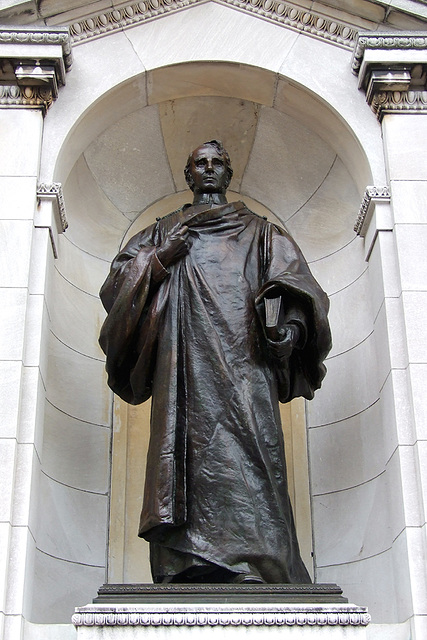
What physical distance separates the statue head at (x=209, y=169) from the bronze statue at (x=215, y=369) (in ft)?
0.04

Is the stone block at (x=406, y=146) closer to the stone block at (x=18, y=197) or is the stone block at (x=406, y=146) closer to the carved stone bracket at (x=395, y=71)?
the carved stone bracket at (x=395, y=71)

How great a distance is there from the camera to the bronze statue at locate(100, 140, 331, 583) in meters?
5.49

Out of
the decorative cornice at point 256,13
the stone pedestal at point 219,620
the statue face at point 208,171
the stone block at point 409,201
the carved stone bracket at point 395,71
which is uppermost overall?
the decorative cornice at point 256,13

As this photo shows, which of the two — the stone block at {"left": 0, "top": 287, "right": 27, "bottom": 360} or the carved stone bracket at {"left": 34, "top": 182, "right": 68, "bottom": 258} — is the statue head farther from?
the stone block at {"left": 0, "top": 287, "right": 27, "bottom": 360}

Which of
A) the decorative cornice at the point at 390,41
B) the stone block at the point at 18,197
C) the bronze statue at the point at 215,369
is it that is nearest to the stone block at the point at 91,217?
the stone block at the point at 18,197

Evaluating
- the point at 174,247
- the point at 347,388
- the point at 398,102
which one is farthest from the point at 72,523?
the point at 398,102

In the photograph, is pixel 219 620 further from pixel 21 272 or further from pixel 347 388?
pixel 347 388

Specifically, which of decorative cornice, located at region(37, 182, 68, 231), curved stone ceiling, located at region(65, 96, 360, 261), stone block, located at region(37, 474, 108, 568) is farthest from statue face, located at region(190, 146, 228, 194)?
stone block, located at region(37, 474, 108, 568)

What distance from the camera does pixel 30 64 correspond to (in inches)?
277

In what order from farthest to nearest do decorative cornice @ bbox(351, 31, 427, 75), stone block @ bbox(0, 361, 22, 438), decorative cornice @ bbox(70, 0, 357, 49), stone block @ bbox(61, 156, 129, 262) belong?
stone block @ bbox(61, 156, 129, 262) < decorative cornice @ bbox(70, 0, 357, 49) < decorative cornice @ bbox(351, 31, 427, 75) < stone block @ bbox(0, 361, 22, 438)

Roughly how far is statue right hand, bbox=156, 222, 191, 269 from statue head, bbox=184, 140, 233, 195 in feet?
1.63

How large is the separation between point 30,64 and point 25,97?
215 mm

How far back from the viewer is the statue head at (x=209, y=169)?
→ 6691mm

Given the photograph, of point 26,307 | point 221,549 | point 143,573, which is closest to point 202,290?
point 26,307
